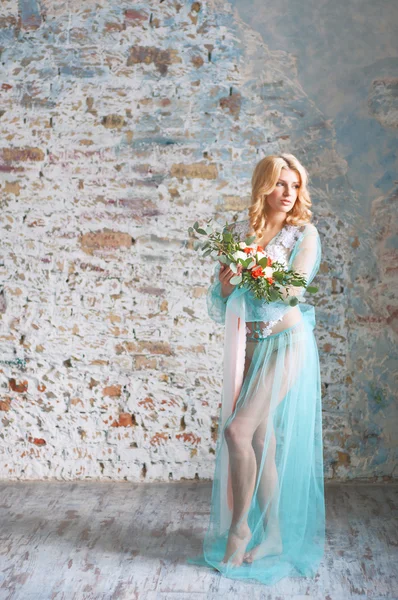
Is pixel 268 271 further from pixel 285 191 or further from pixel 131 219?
pixel 131 219

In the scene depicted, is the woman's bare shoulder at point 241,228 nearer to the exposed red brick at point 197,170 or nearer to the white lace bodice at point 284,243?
the white lace bodice at point 284,243

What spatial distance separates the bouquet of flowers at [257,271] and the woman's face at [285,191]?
0.25m

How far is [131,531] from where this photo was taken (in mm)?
3320

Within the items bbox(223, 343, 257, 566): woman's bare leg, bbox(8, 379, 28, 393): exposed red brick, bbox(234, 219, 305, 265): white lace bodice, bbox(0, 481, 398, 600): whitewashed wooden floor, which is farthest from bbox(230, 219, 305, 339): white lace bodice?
bbox(8, 379, 28, 393): exposed red brick

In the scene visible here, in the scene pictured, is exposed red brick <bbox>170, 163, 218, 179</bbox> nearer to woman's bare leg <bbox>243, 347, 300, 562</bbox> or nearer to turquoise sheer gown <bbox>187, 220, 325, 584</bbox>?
turquoise sheer gown <bbox>187, 220, 325, 584</bbox>

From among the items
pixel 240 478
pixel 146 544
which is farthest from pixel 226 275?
pixel 146 544

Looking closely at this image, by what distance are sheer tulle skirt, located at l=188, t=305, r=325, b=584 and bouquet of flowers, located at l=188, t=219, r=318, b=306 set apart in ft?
0.94

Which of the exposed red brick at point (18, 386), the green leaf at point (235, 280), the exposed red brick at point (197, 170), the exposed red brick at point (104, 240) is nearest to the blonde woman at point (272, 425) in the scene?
the green leaf at point (235, 280)

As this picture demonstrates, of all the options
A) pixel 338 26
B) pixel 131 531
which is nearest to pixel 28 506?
pixel 131 531

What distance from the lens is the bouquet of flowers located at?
2.72m

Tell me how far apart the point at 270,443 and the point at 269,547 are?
452mm

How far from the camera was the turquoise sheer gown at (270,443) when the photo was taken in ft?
9.37

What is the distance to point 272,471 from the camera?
2934mm

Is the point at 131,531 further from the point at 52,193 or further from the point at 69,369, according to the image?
the point at 52,193
